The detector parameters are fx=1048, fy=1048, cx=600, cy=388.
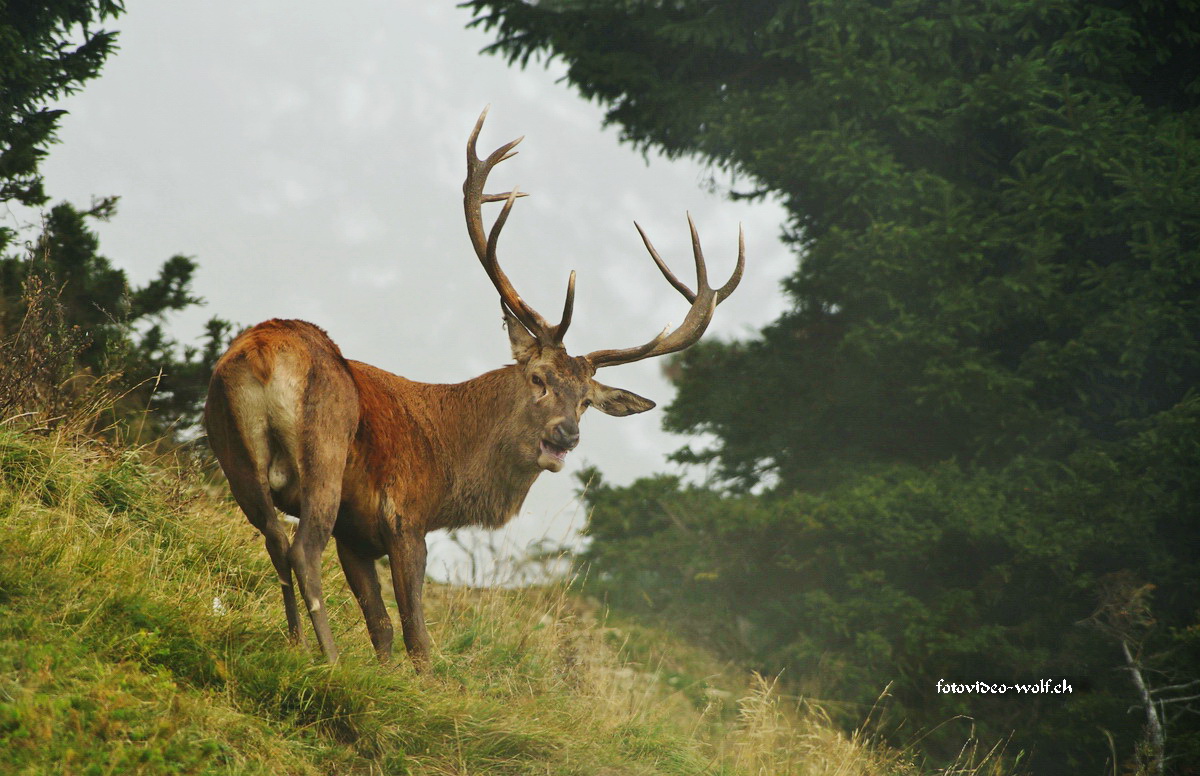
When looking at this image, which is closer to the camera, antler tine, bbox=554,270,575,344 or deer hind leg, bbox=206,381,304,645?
deer hind leg, bbox=206,381,304,645

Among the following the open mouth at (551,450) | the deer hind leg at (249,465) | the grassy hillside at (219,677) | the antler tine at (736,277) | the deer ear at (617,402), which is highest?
the antler tine at (736,277)

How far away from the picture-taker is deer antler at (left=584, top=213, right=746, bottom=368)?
5.80 meters

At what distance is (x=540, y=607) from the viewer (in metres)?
7.46

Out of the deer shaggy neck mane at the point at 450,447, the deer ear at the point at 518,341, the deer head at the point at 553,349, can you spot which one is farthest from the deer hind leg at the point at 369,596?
the deer ear at the point at 518,341

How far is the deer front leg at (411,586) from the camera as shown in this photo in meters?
4.89

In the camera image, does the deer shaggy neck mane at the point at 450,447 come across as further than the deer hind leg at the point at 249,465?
Yes

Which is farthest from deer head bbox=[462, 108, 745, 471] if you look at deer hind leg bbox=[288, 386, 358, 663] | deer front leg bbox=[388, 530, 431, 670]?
deer hind leg bbox=[288, 386, 358, 663]

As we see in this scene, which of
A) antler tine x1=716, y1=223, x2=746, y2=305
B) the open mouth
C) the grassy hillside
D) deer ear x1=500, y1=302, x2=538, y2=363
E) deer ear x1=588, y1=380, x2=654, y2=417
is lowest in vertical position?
the grassy hillside

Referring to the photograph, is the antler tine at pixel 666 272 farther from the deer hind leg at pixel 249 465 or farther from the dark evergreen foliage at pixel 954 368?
the dark evergreen foliage at pixel 954 368

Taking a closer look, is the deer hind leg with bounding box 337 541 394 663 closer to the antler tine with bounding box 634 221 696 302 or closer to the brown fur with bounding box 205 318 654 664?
the brown fur with bounding box 205 318 654 664


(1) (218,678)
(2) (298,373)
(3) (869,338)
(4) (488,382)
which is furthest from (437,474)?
(3) (869,338)

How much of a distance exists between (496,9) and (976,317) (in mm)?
7046

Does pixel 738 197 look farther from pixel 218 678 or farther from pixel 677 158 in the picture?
pixel 218 678

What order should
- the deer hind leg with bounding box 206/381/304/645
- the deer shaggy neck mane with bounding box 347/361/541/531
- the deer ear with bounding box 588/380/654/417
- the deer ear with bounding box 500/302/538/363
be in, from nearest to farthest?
the deer hind leg with bounding box 206/381/304/645 → the deer shaggy neck mane with bounding box 347/361/541/531 → the deer ear with bounding box 500/302/538/363 → the deer ear with bounding box 588/380/654/417
